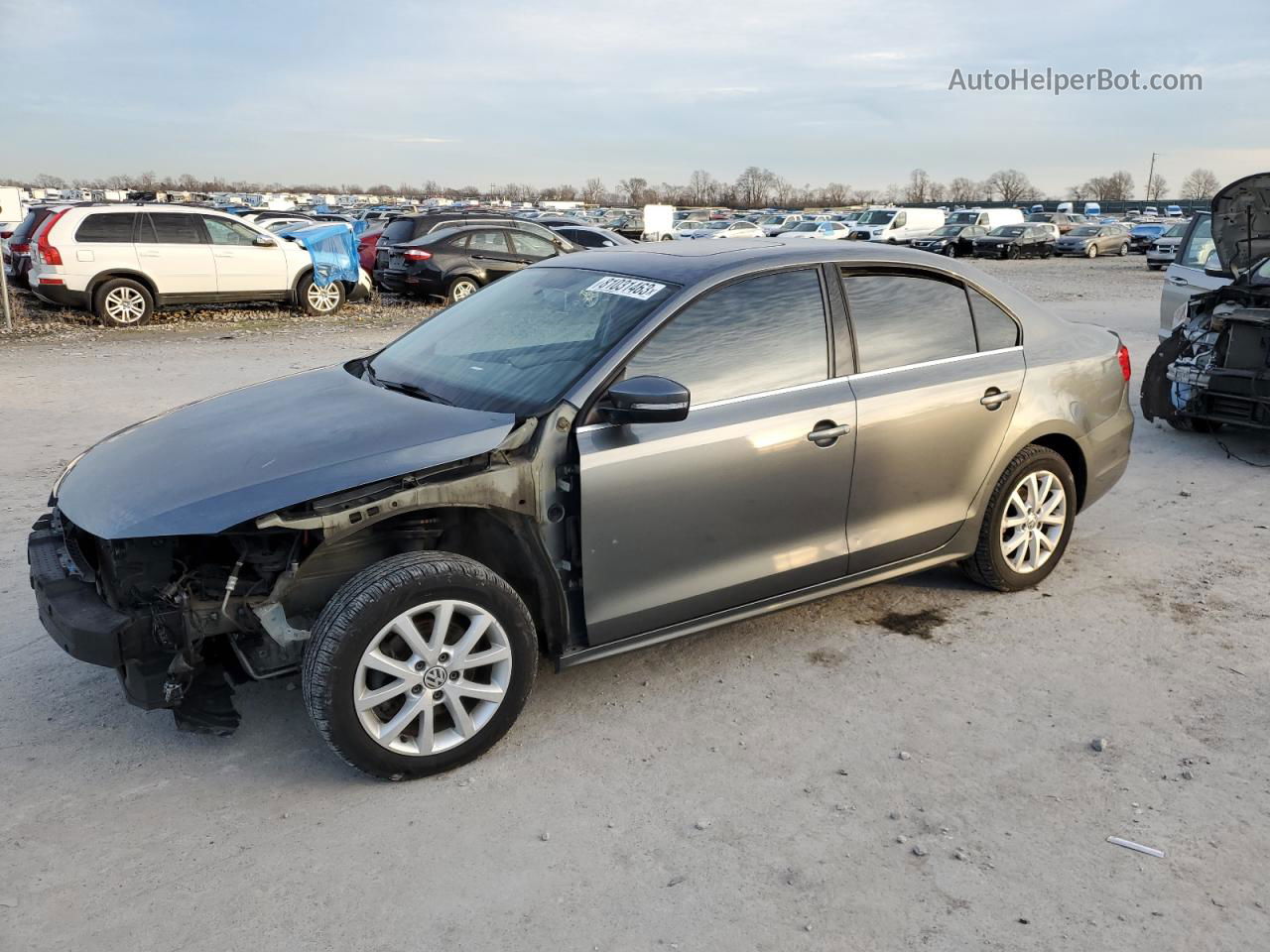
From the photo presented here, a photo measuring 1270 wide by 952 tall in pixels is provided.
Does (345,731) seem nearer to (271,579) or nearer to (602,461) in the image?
(271,579)

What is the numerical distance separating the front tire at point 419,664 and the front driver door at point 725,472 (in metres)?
0.36

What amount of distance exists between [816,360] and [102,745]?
3.00 metres

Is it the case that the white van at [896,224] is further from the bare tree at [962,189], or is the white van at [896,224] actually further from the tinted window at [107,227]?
the bare tree at [962,189]

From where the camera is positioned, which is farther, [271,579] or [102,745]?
[102,745]

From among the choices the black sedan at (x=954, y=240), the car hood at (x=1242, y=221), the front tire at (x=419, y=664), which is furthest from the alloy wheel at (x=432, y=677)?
the black sedan at (x=954, y=240)

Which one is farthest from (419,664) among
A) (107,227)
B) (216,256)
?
(216,256)

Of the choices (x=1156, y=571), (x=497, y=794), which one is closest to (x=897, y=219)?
(x=1156, y=571)

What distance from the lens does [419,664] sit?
3373mm

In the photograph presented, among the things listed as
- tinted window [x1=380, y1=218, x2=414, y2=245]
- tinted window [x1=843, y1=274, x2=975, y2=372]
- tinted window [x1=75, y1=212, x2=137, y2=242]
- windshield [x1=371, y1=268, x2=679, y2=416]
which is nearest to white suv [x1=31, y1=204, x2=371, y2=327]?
tinted window [x1=75, y1=212, x2=137, y2=242]

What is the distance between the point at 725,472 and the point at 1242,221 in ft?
23.6

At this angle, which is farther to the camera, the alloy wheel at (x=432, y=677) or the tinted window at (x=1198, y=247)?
the tinted window at (x=1198, y=247)

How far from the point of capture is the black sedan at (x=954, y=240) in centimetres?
3659

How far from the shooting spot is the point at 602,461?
3572 millimetres

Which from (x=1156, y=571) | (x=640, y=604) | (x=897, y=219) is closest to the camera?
(x=640, y=604)
